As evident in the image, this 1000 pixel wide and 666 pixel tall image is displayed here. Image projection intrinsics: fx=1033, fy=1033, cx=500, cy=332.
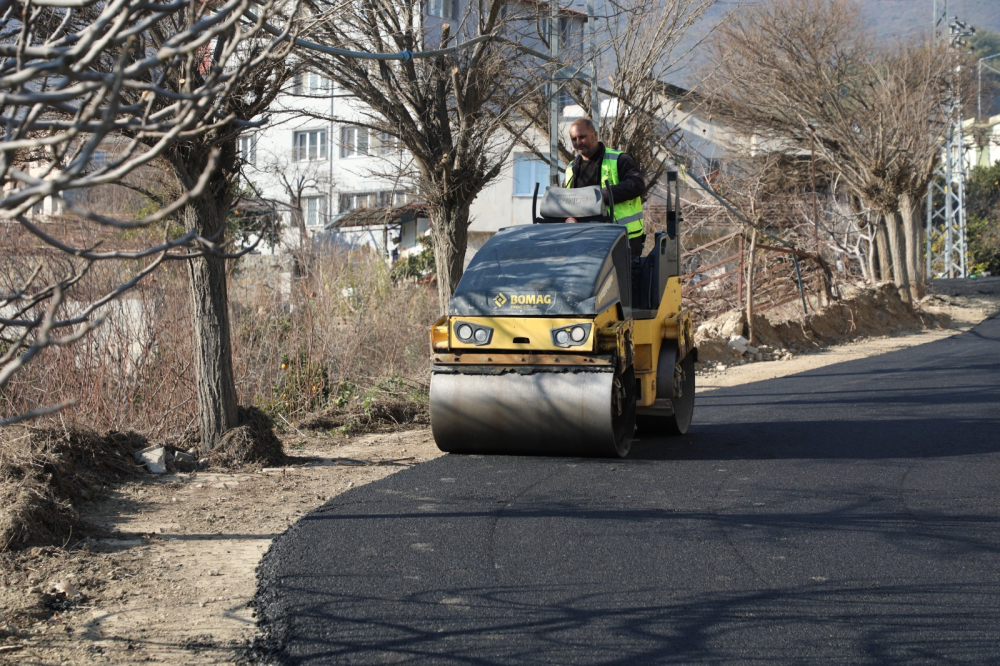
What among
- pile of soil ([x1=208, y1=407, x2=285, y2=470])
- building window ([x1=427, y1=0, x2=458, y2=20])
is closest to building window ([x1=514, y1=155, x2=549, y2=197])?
building window ([x1=427, y1=0, x2=458, y2=20])

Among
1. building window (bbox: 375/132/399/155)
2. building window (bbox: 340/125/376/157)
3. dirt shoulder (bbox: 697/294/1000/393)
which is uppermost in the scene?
building window (bbox: 340/125/376/157)

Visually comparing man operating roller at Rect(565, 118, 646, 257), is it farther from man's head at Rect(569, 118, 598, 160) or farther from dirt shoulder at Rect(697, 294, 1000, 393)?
dirt shoulder at Rect(697, 294, 1000, 393)

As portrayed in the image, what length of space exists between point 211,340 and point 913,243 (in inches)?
921

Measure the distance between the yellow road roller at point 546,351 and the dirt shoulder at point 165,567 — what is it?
90cm

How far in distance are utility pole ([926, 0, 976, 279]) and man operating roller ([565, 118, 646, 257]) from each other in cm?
2103

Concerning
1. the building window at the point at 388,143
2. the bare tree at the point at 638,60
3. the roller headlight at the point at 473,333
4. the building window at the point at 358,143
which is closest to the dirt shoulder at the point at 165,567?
the roller headlight at the point at 473,333

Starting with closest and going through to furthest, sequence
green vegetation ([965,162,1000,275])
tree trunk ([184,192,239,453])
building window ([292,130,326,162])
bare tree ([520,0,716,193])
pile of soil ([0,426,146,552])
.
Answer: pile of soil ([0,426,146,552]) < tree trunk ([184,192,239,453]) < bare tree ([520,0,716,193]) < building window ([292,130,326,162]) < green vegetation ([965,162,1000,275])

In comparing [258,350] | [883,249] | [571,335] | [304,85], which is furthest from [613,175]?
[883,249]

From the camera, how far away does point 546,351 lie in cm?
731

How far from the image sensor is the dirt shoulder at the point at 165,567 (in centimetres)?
410

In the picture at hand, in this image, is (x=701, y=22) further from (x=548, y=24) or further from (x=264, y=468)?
(x=264, y=468)

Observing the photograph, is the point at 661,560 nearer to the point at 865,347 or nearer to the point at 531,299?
the point at 531,299

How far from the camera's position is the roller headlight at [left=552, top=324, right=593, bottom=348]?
7191 mm

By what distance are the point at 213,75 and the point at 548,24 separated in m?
9.82
